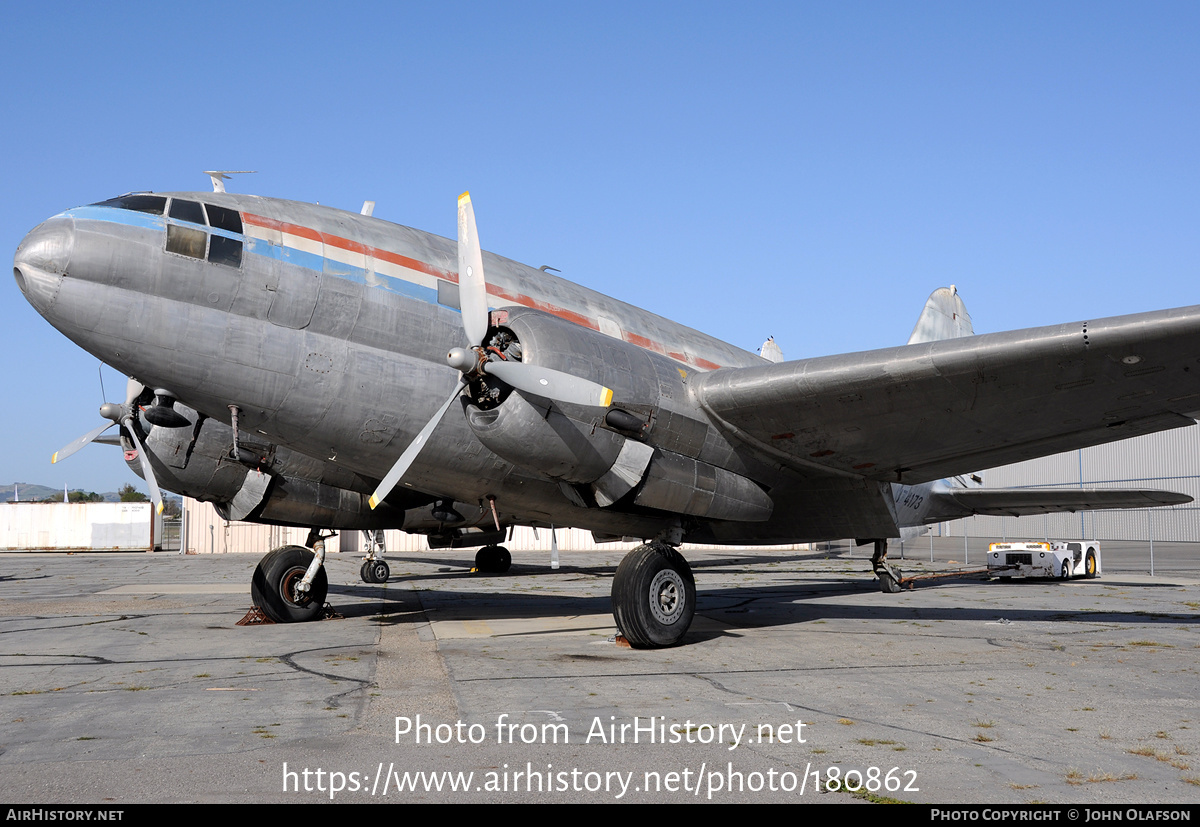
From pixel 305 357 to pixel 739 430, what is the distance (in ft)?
18.1

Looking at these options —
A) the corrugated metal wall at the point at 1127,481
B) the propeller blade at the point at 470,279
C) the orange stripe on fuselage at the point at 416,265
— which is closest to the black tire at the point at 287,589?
the orange stripe on fuselage at the point at 416,265

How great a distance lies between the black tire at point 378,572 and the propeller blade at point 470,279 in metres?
16.9

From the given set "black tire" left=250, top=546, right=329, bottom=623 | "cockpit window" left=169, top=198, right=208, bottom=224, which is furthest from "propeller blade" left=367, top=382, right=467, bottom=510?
"black tire" left=250, top=546, right=329, bottom=623

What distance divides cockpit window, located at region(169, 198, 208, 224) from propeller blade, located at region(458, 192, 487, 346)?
114 inches

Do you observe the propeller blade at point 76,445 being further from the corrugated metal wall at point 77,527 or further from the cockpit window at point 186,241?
the corrugated metal wall at point 77,527

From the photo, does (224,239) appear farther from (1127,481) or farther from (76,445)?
(1127,481)

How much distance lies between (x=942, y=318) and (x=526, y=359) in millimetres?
12813

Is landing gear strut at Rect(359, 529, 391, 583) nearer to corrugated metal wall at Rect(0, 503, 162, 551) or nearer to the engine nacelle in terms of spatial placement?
the engine nacelle

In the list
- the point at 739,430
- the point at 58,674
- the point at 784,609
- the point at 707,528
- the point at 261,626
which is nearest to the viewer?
the point at 58,674

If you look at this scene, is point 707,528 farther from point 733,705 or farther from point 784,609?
point 733,705

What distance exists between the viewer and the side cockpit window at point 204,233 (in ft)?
30.6

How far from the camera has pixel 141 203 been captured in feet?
30.8
